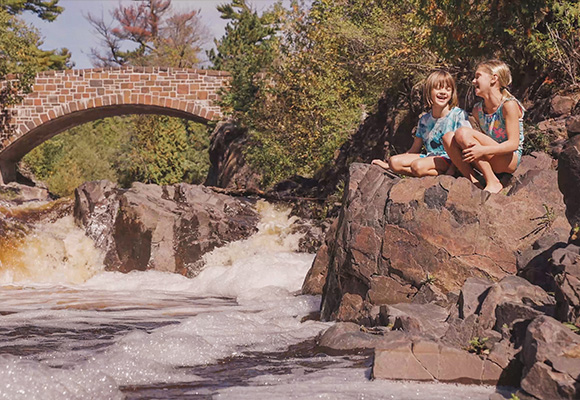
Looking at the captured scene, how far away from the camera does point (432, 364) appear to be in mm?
4371

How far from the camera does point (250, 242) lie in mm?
13438

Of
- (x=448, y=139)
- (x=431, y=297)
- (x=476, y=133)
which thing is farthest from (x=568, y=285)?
(x=448, y=139)

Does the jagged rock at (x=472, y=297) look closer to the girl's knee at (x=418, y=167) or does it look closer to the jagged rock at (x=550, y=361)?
the jagged rock at (x=550, y=361)

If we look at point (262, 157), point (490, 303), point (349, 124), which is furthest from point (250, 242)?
point (490, 303)

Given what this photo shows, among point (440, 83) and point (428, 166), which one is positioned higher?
point (440, 83)

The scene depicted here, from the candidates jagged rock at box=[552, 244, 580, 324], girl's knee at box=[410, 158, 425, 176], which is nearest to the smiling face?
girl's knee at box=[410, 158, 425, 176]

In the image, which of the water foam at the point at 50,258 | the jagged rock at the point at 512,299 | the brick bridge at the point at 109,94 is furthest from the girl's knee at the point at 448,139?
the brick bridge at the point at 109,94

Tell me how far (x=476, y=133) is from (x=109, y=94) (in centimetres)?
2205

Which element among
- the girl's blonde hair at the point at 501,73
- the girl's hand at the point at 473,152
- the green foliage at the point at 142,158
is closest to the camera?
the girl's hand at the point at 473,152

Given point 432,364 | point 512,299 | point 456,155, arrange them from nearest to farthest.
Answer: point 432,364
point 512,299
point 456,155

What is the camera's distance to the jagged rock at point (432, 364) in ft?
14.2

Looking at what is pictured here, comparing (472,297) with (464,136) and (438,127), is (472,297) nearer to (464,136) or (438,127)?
(464,136)

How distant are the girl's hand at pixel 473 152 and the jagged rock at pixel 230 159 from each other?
1646 cm

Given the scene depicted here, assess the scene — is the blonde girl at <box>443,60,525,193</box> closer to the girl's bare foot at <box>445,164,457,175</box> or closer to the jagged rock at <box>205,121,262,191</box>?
the girl's bare foot at <box>445,164,457,175</box>
